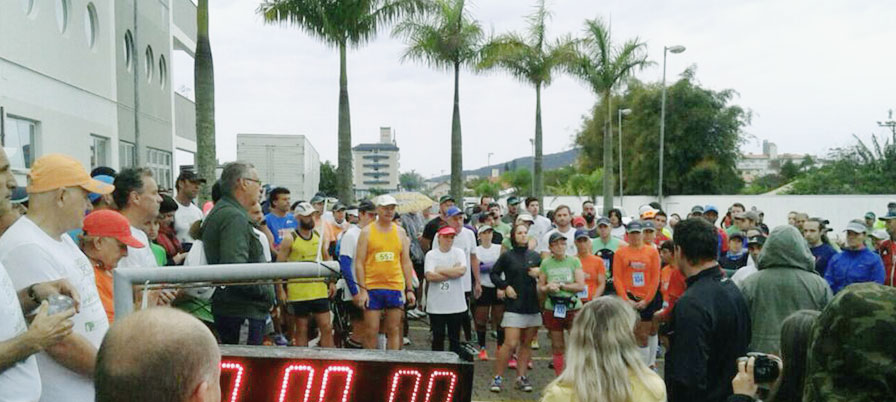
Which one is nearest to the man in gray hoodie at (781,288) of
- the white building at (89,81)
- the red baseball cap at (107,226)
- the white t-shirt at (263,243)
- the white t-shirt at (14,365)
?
the white t-shirt at (263,243)

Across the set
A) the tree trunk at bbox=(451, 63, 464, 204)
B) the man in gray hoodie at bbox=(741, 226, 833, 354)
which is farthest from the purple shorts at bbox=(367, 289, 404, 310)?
the tree trunk at bbox=(451, 63, 464, 204)

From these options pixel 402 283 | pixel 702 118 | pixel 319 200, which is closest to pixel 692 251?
pixel 402 283

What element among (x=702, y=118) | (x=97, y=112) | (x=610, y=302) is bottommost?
(x=610, y=302)

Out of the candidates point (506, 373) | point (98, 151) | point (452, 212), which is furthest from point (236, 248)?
point (98, 151)

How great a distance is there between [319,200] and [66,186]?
883 centimetres

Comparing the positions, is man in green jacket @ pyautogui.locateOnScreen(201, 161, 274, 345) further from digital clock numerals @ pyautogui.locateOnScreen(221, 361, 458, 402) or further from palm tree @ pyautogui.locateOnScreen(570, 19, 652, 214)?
palm tree @ pyautogui.locateOnScreen(570, 19, 652, 214)

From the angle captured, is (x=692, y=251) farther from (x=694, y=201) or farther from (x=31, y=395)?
(x=694, y=201)

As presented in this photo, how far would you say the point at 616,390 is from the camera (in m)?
2.97

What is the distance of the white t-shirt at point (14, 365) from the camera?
2.42 meters

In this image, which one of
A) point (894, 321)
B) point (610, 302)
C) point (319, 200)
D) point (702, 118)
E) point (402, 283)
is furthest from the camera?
point (702, 118)

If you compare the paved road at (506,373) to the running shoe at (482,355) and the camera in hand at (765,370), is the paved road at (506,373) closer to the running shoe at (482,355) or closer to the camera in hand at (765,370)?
the running shoe at (482,355)

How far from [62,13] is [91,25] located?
2.17 metres

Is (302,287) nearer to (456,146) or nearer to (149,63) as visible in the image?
(456,146)

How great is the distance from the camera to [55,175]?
2.96 metres
